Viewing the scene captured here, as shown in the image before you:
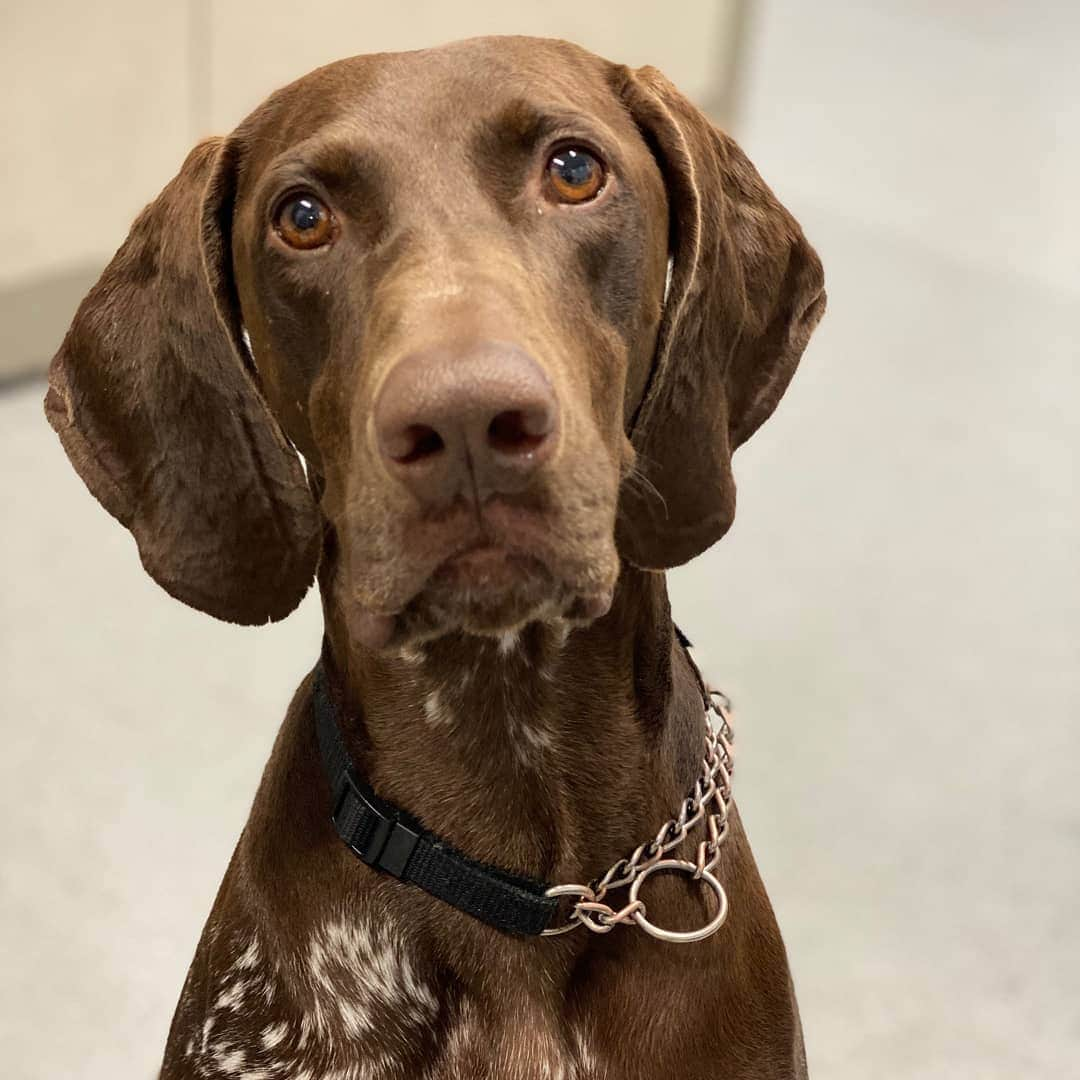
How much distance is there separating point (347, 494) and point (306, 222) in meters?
0.27

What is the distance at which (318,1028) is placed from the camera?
178cm

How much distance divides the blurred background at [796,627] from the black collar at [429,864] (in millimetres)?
1124

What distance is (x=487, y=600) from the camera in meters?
1.46

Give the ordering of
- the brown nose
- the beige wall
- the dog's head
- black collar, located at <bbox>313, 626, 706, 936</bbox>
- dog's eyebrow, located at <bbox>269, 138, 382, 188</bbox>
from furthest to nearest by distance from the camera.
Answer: the beige wall < black collar, located at <bbox>313, 626, 706, 936</bbox> < dog's eyebrow, located at <bbox>269, 138, 382, 188</bbox> < the dog's head < the brown nose

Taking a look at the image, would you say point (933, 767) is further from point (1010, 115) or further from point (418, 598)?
point (1010, 115)

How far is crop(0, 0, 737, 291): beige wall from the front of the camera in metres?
4.13

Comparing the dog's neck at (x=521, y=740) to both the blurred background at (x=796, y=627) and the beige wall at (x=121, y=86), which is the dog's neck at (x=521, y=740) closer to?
the blurred background at (x=796, y=627)

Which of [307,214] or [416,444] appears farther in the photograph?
[307,214]

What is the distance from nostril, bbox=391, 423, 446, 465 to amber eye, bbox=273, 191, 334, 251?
0.33 meters

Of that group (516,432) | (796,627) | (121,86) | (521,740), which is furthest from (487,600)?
(121,86)

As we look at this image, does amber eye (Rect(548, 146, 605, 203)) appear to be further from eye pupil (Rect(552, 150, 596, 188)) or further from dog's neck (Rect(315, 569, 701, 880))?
dog's neck (Rect(315, 569, 701, 880))

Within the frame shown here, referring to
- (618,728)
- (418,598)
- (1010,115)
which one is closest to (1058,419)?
(1010,115)

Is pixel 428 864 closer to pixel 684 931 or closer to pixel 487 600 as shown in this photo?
pixel 684 931

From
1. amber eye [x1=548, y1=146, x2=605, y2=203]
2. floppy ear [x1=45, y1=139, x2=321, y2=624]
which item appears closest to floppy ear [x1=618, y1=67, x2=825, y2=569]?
amber eye [x1=548, y1=146, x2=605, y2=203]
